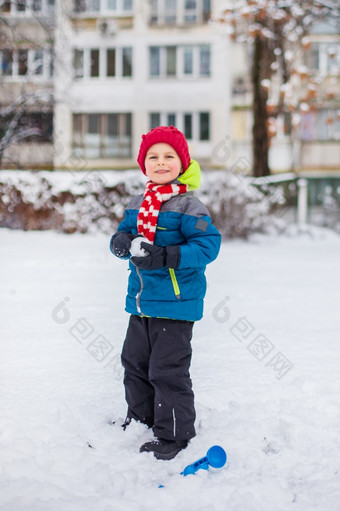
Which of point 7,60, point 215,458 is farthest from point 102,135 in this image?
point 215,458

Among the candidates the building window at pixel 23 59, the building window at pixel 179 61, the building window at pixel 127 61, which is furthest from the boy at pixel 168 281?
the building window at pixel 127 61

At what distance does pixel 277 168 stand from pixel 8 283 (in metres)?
20.2

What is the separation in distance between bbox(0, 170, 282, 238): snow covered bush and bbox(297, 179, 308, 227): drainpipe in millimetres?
1585

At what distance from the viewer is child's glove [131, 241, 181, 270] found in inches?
87.7

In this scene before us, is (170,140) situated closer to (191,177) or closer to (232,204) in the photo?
(191,177)

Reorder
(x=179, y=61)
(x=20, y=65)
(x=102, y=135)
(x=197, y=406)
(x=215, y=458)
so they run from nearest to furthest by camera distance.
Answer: (x=215, y=458) → (x=197, y=406) → (x=20, y=65) → (x=179, y=61) → (x=102, y=135)

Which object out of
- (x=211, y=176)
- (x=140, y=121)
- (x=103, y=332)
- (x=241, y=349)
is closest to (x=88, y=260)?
(x=211, y=176)

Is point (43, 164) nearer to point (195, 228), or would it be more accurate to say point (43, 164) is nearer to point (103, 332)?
point (103, 332)

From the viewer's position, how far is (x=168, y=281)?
7.72 ft

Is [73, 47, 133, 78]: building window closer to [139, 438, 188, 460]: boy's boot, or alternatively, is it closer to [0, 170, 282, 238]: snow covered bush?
[0, 170, 282, 238]: snow covered bush

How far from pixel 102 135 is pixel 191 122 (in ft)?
13.5

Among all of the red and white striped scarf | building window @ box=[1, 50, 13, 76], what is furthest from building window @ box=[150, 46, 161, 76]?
the red and white striped scarf

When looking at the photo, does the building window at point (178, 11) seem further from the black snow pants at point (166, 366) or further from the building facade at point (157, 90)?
the black snow pants at point (166, 366)

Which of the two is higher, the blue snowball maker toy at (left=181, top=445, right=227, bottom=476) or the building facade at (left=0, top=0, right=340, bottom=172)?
the building facade at (left=0, top=0, right=340, bottom=172)
